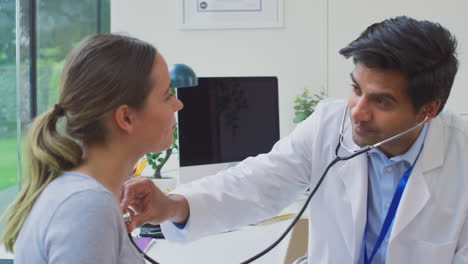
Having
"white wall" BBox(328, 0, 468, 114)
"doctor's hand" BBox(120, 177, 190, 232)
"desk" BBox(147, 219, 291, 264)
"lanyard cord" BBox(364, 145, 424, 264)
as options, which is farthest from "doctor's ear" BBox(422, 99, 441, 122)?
"white wall" BBox(328, 0, 468, 114)

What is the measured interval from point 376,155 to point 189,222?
519mm

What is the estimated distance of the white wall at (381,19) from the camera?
258 cm

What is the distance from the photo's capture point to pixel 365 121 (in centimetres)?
118

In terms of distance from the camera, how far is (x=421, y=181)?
4.07 ft

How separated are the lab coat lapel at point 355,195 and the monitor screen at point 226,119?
76 cm

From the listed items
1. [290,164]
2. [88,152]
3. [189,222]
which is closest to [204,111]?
[290,164]

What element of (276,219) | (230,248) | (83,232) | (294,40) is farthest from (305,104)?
(83,232)

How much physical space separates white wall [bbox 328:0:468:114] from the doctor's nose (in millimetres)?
1467

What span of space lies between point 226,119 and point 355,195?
85 centimetres

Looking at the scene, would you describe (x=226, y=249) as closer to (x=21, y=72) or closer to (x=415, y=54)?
(x=415, y=54)

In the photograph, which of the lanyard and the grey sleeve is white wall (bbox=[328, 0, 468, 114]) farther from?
the grey sleeve

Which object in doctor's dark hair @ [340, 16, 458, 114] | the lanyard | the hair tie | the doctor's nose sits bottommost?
the lanyard

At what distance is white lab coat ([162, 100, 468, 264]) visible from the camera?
1208mm

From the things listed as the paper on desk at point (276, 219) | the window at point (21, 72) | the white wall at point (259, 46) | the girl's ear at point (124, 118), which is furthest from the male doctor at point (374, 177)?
the white wall at point (259, 46)
